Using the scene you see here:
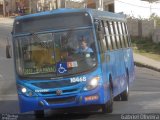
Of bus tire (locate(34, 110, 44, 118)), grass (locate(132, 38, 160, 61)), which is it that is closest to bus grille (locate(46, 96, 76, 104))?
bus tire (locate(34, 110, 44, 118))

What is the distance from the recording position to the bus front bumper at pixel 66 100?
12.4 metres

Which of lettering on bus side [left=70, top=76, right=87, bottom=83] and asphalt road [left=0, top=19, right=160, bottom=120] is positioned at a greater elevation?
lettering on bus side [left=70, top=76, right=87, bottom=83]

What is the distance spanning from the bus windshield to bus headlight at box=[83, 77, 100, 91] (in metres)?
0.26

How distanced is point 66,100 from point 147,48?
88.5ft

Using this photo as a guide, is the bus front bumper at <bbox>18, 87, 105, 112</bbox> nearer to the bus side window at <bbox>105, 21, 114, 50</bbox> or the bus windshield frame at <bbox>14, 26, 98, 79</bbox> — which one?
the bus windshield frame at <bbox>14, 26, 98, 79</bbox>

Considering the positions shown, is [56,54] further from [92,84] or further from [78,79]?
[92,84]

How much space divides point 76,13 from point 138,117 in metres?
2.64

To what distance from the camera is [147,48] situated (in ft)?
128

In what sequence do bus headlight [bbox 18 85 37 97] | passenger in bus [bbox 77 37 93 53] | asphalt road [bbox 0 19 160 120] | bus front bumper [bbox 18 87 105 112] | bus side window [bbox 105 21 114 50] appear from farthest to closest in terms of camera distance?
bus side window [bbox 105 21 114 50]
asphalt road [bbox 0 19 160 120]
passenger in bus [bbox 77 37 93 53]
bus headlight [bbox 18 85 37 97]
bus front bumper [bbox 18 87 105 112]

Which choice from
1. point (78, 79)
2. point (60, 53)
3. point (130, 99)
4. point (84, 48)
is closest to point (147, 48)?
point (130, 99)

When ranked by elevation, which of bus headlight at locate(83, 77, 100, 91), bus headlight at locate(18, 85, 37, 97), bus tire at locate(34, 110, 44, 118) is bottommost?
bus tire at locate(34, 110, 44, 118)

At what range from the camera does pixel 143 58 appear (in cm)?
3394

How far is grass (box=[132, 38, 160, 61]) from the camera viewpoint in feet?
117

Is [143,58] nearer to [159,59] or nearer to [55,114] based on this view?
[159,59]
